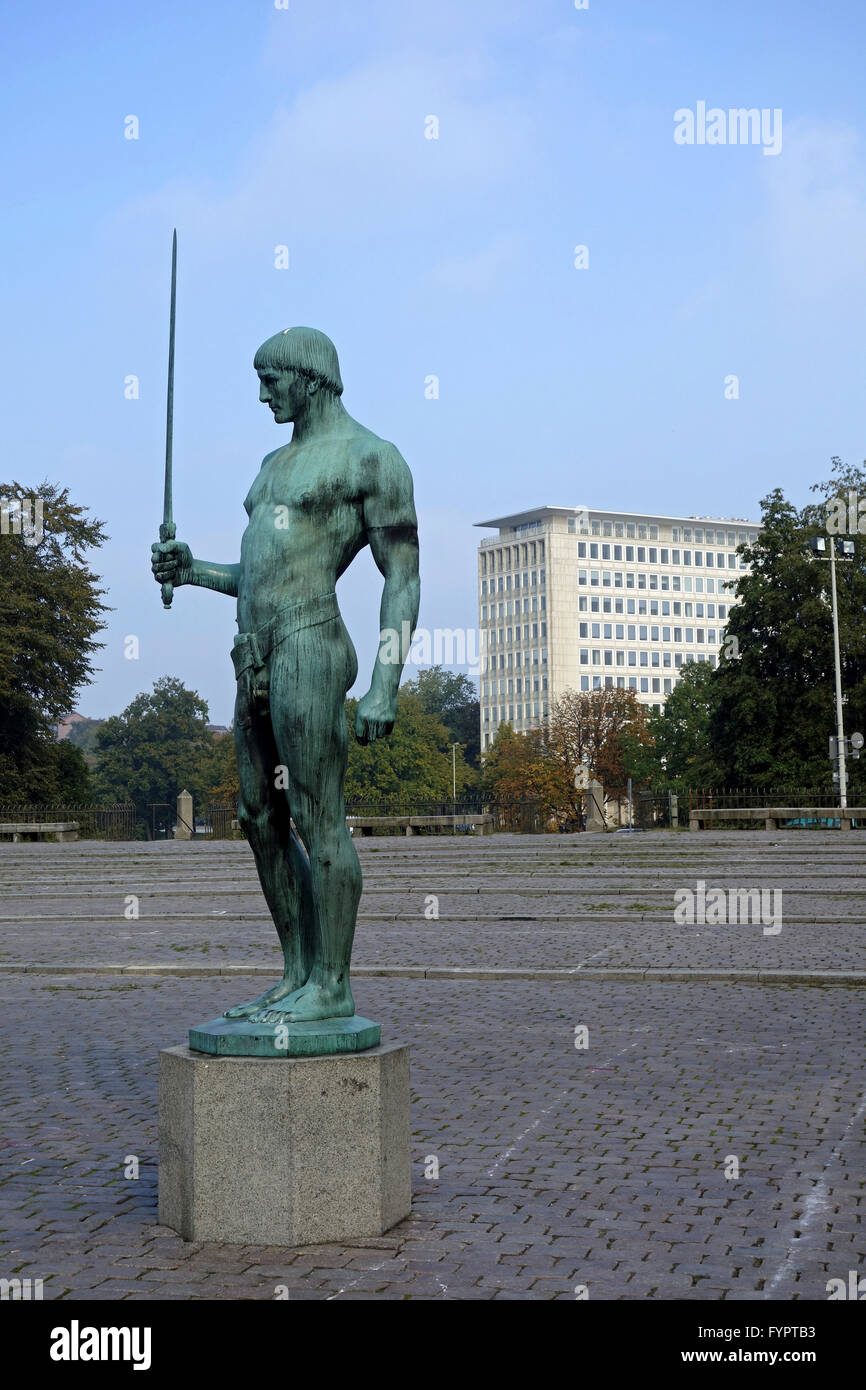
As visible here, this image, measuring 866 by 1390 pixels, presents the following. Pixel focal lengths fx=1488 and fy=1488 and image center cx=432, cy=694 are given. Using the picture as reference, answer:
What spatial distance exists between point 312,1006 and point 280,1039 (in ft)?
0.83

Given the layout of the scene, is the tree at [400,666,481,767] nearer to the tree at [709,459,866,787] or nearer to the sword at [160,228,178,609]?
the tree at [709,459,866,787]

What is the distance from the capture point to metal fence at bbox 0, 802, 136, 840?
1667 inches

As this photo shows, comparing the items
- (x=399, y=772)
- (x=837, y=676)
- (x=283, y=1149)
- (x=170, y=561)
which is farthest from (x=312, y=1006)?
(x=399, y=772)

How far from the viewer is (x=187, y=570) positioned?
5422mm

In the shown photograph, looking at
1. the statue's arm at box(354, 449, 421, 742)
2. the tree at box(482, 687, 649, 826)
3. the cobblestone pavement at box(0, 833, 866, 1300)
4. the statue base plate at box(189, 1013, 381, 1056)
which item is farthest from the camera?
the tree at box(482, 687, 649, 826)

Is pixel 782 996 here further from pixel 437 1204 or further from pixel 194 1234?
pixel 194 1234

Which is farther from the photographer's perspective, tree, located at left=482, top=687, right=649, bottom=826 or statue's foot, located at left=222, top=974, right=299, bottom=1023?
tree, located at left=482, top=687, right=649, bottom=826

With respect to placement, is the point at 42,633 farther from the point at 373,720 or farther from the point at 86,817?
the point at 373,720

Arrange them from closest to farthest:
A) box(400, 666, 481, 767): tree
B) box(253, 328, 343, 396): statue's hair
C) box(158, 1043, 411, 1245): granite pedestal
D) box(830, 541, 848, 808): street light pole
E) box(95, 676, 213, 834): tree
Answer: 1. box(158, 1043, 411, 1245): granite pedestal
2. box(253, 328, 343, 396): statue's hair
3. box(830, 541, 848, 808): street light pole
4. box(95, 676, 213, 834): tree
5. box(400, 666, 481, 767): tree

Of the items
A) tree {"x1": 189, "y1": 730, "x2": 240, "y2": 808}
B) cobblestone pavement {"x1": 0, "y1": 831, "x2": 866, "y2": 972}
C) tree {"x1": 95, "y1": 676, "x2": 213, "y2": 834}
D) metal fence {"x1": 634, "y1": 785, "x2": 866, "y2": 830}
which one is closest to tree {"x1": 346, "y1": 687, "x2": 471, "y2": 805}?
tree {"x1": 189, "y1": 730, "x2": 240, "y2": 808}

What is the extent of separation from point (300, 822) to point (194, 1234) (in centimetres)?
133

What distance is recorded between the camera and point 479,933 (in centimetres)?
1526

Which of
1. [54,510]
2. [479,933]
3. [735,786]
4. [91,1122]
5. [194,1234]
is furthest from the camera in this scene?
[735,786]
